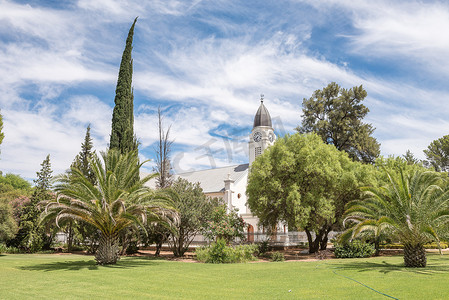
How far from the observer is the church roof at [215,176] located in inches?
1901

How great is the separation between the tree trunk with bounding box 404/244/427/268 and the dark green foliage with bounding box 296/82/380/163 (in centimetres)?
2614

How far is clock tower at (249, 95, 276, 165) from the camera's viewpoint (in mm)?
47344

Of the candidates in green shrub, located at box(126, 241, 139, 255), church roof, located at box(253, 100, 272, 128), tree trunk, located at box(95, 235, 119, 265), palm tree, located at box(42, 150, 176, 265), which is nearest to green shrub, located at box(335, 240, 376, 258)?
palm tree, located at box(42, 150, 176, 265)

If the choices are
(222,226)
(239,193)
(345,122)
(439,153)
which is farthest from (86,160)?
(439,153)

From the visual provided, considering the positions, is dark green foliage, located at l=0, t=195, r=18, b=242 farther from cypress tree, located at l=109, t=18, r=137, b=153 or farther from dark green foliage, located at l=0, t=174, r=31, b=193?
dark green foliage, located at l=0, t=174, r=31, b=193

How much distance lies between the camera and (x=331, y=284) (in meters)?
10.5

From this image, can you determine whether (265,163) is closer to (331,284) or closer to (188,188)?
(188,188)

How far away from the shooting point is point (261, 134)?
47.5 meters

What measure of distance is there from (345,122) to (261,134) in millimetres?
11705

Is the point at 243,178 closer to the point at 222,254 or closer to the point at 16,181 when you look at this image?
the point at 222,254

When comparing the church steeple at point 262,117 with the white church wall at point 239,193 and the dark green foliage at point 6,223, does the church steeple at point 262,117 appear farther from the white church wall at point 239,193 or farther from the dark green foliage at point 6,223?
the dark green foliage at point 6,223

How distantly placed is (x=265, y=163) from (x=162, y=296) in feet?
60.4

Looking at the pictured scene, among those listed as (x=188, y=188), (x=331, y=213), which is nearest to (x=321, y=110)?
(x=331, y=213)

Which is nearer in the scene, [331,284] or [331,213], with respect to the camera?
[331,284]
